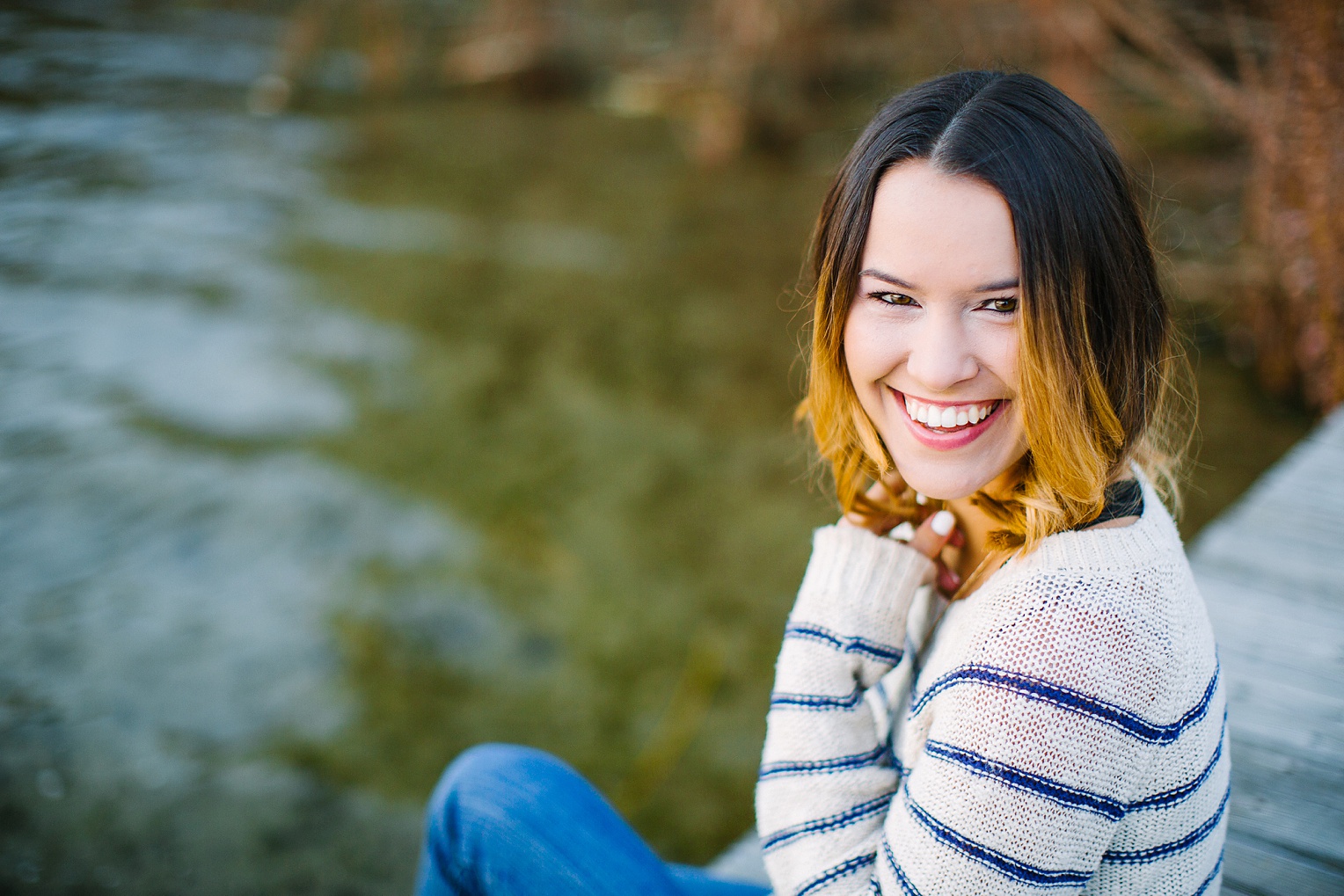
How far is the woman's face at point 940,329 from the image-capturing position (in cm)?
86

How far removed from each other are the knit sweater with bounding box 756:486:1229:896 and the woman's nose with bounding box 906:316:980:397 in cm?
17

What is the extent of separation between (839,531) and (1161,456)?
0.37 meters

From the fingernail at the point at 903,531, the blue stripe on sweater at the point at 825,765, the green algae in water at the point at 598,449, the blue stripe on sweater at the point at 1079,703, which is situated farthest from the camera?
the green algae in water at the point at 598,449

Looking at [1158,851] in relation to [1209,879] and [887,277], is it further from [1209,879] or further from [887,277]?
[887,277]

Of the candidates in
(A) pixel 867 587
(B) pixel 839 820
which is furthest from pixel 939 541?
(B) pixel 839 820

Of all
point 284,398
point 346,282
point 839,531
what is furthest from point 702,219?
point 839,531

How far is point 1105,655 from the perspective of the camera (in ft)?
2.64

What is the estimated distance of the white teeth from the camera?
0.93m

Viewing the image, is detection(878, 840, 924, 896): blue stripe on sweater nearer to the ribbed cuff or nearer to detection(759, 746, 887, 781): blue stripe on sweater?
detection(759, 746, 887, 781): blue stripe on sweater

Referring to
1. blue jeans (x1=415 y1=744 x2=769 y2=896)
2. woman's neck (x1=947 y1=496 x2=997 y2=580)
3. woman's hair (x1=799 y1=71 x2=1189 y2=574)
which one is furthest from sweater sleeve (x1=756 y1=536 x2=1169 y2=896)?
blue jeans (x1=415 y1=744 x2=769 y2=896)

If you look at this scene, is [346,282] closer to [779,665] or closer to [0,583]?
[0,583]

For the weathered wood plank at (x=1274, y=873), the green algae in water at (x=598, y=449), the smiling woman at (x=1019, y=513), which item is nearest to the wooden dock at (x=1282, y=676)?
the weathered wood plank at (x=1274, y=873)

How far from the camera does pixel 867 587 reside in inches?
42.1

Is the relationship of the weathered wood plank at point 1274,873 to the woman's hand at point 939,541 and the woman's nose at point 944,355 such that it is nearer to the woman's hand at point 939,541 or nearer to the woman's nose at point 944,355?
the woman's hand at point 939,541
